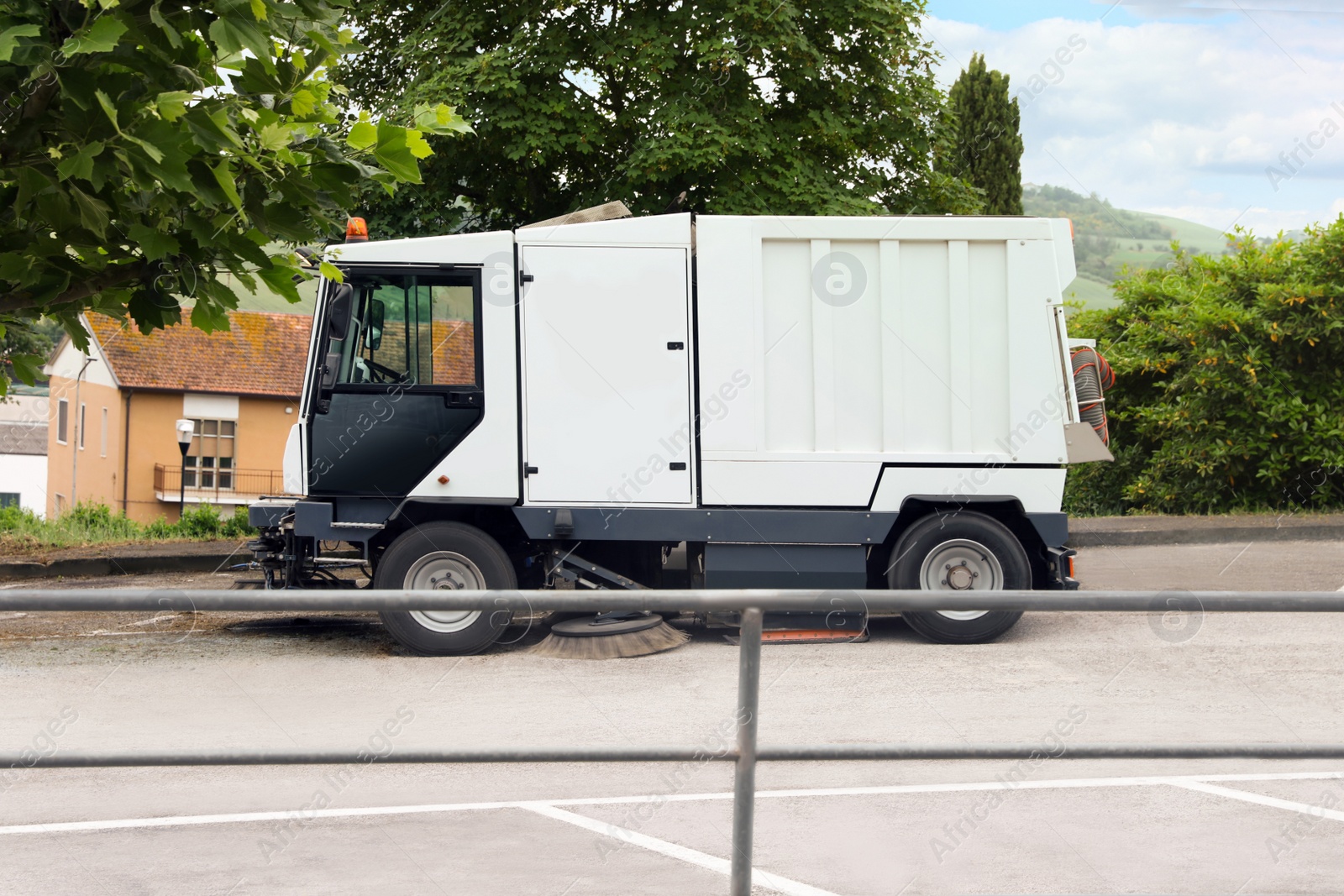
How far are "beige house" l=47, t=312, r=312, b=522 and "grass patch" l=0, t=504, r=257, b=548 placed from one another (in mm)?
24710

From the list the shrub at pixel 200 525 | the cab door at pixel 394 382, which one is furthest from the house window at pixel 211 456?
the cab door at pixel 394 382

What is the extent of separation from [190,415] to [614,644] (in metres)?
42.8

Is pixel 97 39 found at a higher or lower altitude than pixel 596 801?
higher

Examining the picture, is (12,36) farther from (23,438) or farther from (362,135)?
(23,438)

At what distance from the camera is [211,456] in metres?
44.0

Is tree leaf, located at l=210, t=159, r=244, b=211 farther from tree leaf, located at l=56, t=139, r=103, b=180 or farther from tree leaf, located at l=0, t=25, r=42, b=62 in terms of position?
tree leaf, located at l=0, t=25, r=42, b=62

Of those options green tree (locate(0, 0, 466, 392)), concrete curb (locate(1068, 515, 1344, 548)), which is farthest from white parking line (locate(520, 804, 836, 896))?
concrete curb (locate(1068, 515, 1344, 548))

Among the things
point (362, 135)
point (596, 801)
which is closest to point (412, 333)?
point (596, 801)

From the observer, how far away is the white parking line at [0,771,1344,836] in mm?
3070

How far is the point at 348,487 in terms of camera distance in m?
7.85

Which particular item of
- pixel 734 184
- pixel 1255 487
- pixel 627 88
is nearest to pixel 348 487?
pixel 734 184

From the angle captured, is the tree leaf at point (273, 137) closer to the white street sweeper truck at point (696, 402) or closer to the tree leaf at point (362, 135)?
the tree leaf at point (362, 135)

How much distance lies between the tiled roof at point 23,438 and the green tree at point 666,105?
68806 mm

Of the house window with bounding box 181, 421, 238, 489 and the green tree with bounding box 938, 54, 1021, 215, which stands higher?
the green tree with bounding box 938, 54, 1021, 215
